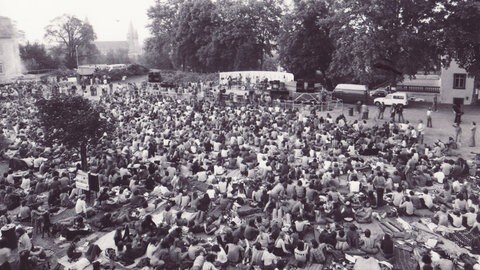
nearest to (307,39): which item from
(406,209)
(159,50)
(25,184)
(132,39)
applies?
(406,209)

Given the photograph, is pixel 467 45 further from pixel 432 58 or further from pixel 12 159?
pixel 12 159

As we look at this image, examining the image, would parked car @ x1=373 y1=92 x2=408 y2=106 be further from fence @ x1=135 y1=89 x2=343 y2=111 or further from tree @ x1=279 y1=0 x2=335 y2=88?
tree @ x1=279 y1=0 x2=335 y2=88

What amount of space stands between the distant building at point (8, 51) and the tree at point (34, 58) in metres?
3.14

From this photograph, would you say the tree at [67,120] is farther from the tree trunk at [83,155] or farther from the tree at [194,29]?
the tree at [194,29]

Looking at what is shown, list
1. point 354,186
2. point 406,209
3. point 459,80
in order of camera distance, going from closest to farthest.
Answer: point 406,209 → point 354,186 → point 459,80

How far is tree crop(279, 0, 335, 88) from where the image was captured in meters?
44.0

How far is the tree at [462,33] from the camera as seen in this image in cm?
2986

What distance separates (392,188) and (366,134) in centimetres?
754

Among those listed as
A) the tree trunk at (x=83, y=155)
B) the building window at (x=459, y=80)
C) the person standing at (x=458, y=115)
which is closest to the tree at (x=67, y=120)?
the tree trunk at (x=83, y=155)

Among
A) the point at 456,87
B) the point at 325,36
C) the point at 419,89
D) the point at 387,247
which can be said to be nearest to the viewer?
the point at 387,247

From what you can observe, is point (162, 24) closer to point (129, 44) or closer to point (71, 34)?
point (71, 34)

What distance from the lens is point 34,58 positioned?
72750 mm

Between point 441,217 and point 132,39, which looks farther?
point 132,39

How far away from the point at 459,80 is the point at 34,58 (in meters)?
64.5
